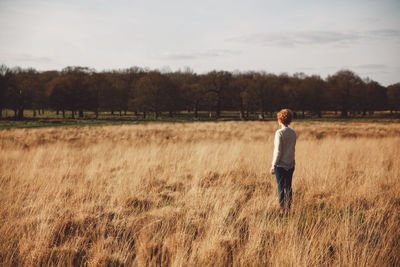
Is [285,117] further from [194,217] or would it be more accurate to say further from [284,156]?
[194,217]

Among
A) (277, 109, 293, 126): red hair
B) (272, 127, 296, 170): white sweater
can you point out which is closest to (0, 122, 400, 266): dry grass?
(272, 127, 296, 170): white sweater

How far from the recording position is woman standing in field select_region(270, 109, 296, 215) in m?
4.25

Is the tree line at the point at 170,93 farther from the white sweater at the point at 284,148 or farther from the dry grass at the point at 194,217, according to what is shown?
the white sweater at the point at 284,148

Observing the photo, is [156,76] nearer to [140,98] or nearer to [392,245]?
[140,98]

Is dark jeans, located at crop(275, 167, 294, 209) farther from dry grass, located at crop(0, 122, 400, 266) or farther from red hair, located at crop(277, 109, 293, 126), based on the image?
red hair, located at crop(277, 109, 293, 126)

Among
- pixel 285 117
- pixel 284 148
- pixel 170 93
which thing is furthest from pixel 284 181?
pixel 170 93

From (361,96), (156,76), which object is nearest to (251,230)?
(156,76)

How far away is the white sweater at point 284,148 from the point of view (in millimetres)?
4234

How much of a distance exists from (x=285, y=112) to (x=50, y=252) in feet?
14.1

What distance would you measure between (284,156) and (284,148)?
0.48ft

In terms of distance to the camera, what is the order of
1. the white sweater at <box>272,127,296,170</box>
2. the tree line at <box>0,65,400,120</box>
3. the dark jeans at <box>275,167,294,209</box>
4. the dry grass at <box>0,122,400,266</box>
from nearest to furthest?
the dry grass at <box>0,122,400,266</box>
the white sweater at <box>272,127,296,170</box>
the dark jeans at <box>275,167,294,209</box>
the tree line at <box>0,65,400,120</box>

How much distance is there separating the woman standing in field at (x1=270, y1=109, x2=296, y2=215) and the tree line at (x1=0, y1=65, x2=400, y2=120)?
48337mm

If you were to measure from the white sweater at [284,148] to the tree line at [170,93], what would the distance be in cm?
4841

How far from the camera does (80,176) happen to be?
269 inches
